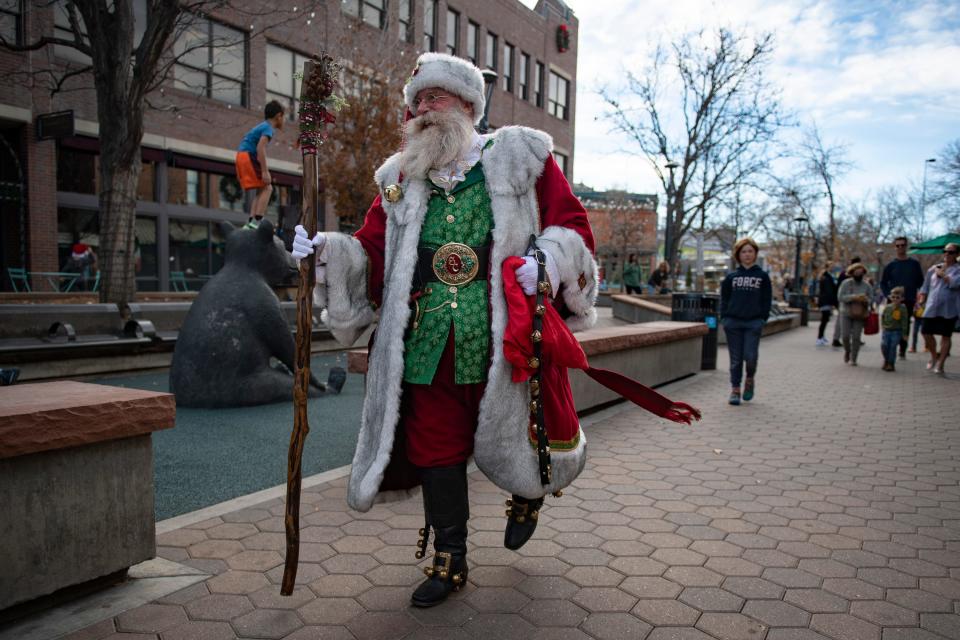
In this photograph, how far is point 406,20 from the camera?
23.0 metres

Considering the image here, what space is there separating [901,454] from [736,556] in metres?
3.02

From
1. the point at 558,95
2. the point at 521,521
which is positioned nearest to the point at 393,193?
the point at 521,521

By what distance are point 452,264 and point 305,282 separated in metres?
0.58

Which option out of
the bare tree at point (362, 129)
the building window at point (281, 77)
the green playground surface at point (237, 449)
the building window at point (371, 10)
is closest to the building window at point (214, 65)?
the building window at point (281, 77)

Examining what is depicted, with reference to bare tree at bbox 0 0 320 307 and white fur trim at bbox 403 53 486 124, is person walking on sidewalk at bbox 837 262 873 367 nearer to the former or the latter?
white fur trim at bbox 403 53 486 124

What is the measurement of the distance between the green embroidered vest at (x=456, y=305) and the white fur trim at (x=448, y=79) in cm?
32

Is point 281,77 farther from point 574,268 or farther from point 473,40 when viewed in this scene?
point 574,268

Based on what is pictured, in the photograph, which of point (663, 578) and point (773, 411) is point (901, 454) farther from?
point (663, 578)

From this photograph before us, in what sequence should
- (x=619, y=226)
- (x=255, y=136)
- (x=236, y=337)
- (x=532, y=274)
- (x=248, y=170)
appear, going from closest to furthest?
Answer: (x=532, y=274) < (x=236, y=337) < (x=255, y=136) < (x=248, y=170) < (x=619, y=226)

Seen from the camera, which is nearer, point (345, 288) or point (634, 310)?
point (345, 288)

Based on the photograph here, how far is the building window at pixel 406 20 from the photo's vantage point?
821 inches

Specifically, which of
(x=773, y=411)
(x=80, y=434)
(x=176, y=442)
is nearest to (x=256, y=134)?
(x=176, y=442)

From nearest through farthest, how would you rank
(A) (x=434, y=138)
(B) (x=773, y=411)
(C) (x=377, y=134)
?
(A) (x=434, y=138)
(B) (x=773, y=411)
(C) (x=377, y=134)

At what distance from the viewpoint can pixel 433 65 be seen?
2875mm
